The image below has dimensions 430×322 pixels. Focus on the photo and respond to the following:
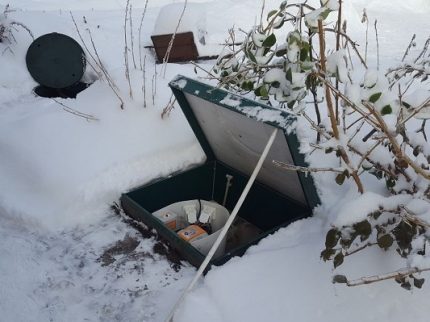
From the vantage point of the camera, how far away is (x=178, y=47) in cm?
478

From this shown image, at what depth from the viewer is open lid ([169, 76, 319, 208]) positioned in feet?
5.85

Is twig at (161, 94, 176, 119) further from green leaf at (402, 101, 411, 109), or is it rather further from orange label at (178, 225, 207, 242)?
green leaf at (402, 101, 411, 109)

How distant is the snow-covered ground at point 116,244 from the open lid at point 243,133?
0.70 ft

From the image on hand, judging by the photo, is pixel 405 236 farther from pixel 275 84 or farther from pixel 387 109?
pixel 275 84

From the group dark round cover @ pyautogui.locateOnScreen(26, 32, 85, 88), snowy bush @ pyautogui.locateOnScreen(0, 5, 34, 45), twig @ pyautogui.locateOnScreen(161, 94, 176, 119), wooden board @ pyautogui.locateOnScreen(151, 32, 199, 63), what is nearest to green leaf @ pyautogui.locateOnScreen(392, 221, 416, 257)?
twig @ pyautogui.locateOnScreen(161, 94, 176, 119)

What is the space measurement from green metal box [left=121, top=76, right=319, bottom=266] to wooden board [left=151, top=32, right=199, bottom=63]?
2.33 m

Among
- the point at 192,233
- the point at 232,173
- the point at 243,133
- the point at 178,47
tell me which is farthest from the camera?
the point at 178,47

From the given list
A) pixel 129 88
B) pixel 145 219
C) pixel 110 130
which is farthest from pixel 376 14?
pixel 145 219

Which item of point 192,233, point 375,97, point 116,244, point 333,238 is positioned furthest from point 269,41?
point 116,244

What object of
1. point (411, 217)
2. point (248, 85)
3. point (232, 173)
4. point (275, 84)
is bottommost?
point (232, 173)

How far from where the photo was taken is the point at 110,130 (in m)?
2.97

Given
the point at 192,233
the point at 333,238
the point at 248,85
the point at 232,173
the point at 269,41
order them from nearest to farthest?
the point at 333,238, the point at 269,41, the point at 248,85, the point at 192,233, the point at 232,173

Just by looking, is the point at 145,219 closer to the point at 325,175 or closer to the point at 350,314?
the point at 325,175

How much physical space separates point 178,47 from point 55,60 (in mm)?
1369
